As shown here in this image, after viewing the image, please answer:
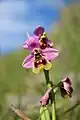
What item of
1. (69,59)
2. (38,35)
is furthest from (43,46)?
(69,59)

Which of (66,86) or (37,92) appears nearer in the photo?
(66,86)

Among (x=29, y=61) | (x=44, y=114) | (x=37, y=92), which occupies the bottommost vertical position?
(x=37, y=92)

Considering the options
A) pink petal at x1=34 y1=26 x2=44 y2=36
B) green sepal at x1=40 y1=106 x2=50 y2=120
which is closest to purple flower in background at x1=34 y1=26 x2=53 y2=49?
pink petal at x1=34 y1=26 x2=44 y2=36

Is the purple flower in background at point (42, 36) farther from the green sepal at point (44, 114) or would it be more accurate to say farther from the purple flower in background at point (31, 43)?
the green sepal at point (44, 114)

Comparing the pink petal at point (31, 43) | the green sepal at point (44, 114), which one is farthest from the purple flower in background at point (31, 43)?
the green sepal at point (44, 114)

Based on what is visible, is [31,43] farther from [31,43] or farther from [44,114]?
[44,114]

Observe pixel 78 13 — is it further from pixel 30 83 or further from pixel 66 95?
pixel 66 95

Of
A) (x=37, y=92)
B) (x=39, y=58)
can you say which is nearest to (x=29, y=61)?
(x=39, y=58)
